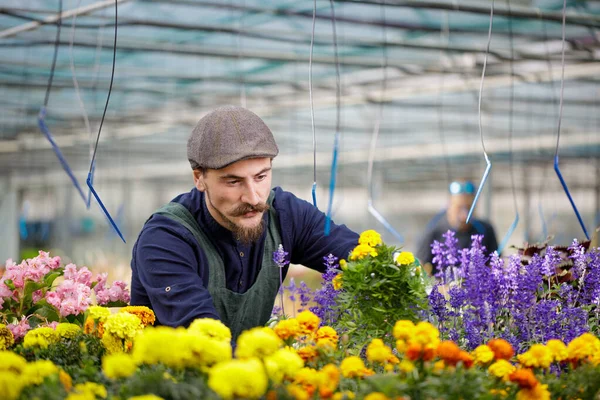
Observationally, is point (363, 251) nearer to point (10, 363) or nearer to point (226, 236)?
point (226, 236)

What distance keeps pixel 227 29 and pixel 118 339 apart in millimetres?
5065

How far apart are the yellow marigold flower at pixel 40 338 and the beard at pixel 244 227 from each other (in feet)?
1.81

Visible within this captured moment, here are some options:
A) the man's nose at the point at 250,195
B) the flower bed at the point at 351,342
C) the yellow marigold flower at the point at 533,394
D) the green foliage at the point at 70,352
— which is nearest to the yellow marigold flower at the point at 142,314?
the flower bed at the point at 351,342

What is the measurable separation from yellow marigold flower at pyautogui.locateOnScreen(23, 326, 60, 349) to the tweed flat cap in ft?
1.86

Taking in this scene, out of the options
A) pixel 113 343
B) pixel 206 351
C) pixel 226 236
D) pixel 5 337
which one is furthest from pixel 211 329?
pixel 226 236

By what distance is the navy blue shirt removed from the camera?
75.0 inches

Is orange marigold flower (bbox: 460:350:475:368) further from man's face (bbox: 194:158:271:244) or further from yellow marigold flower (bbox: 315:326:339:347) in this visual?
man's face (bbox: 194:158:271:244)

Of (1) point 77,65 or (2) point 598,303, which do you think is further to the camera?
(1) point 77,65

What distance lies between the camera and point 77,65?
27.5ft

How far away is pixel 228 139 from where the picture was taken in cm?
202

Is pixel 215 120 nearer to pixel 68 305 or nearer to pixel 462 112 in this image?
pixel 68 305

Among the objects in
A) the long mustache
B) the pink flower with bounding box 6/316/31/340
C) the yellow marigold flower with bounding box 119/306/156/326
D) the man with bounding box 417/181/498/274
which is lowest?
the man with bounding box 417/181/498/274

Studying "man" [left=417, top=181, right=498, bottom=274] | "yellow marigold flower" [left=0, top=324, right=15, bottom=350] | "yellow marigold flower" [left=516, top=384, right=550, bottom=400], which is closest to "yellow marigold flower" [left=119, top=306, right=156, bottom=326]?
"yellow marigold flower" [left=0, top=324, right=15, bottom=350]

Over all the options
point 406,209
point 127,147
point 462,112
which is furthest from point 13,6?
point 406,209
